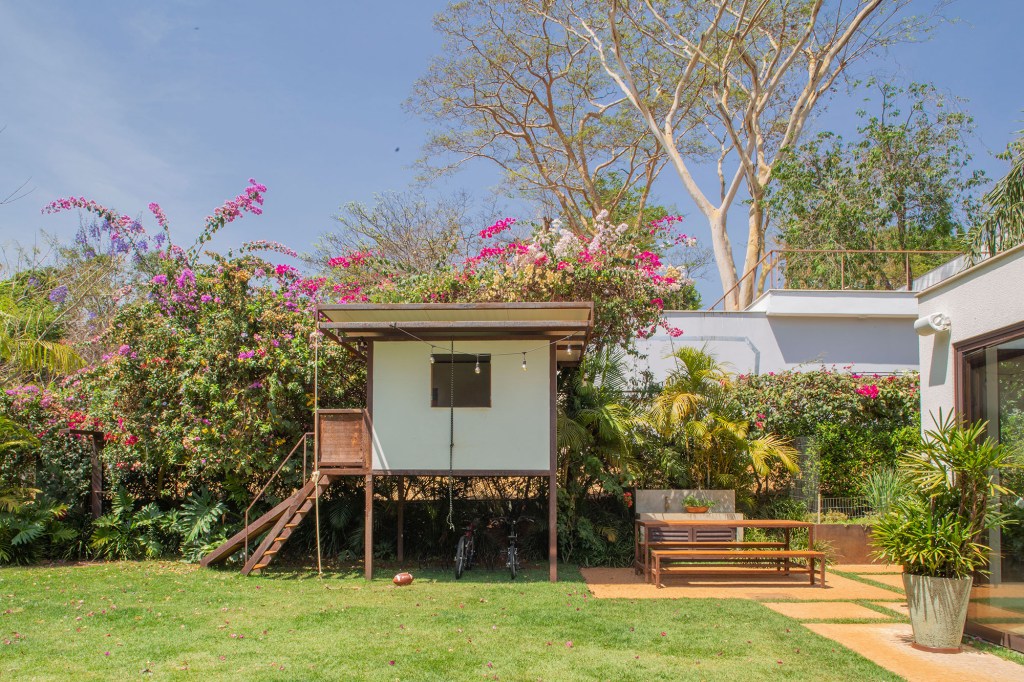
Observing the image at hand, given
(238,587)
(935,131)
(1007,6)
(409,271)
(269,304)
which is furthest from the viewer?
(935,131)

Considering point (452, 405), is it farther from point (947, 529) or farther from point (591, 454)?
point (947, 529)

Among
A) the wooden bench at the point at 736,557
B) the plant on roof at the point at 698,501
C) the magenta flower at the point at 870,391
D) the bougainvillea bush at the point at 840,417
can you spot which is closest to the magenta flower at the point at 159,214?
the wooden bench at the point at 736,557

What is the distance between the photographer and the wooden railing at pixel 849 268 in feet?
65.5

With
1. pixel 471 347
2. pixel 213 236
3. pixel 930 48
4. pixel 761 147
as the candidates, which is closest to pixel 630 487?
pixel 471 347

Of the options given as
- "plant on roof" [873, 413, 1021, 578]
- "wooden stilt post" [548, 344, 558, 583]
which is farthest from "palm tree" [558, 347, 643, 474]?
"plant on roof" [873, 413, 1021, 578]

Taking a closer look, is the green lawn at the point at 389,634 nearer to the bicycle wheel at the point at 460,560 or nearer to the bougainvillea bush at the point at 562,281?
the bicycle wheel at the point at 460,560

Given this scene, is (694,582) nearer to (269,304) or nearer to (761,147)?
(269,304)

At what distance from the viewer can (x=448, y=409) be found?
38.8ft

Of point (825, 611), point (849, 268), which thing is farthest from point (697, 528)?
point (849, 268)

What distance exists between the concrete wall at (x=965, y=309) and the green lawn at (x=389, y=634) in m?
2.84

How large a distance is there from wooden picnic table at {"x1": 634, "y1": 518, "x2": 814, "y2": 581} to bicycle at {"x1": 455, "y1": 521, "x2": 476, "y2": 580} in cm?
250

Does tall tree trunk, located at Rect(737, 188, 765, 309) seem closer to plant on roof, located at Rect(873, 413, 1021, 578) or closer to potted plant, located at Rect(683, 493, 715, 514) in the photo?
potted plant, located at Rect(683, 493, 715, 514)

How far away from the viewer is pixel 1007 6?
21.6 m

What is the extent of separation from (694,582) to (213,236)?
966 cm
